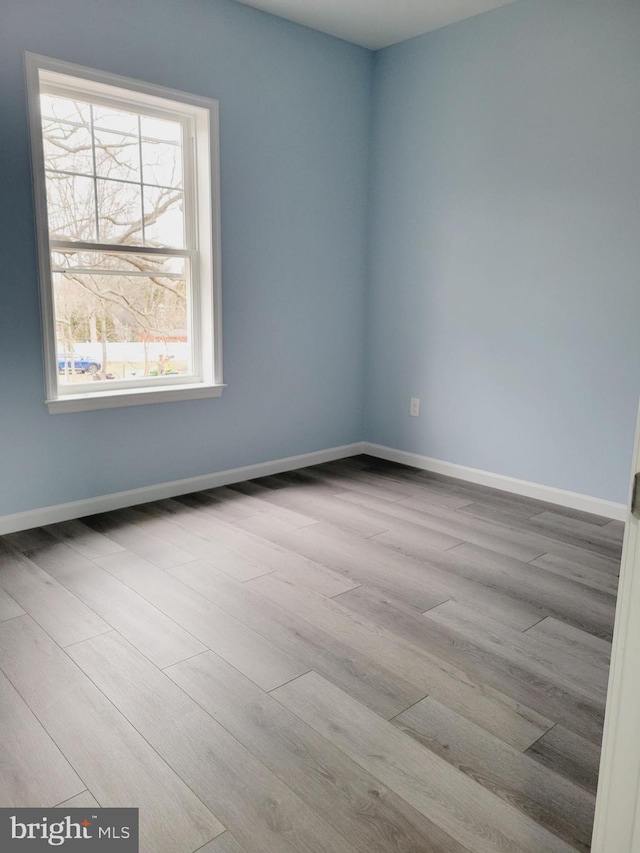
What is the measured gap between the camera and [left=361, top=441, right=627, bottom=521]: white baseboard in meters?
3.44

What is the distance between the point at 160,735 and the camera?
1715 millimetres

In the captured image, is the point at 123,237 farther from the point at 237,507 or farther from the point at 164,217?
the point at 237,507

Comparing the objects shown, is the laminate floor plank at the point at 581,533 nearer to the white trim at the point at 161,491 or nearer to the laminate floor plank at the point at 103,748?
the white trim at the point at 161,491

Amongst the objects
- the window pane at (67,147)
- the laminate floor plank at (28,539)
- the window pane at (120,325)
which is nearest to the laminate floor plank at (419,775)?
the laminate floor plank at (28,539)

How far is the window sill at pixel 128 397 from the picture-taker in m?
3.13

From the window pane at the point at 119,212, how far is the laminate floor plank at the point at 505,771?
264cm

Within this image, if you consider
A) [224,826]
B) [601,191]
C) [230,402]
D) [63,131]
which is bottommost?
[224,826]

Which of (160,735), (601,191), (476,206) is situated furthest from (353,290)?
(160,735)

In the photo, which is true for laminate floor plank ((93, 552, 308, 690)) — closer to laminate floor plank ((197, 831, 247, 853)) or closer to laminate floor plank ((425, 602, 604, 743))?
laminate floor plank ((197, 831, 247, 853))

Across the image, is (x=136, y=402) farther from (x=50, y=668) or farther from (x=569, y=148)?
(x=569, y=148)

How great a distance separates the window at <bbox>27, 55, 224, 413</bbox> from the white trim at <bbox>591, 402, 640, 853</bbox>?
9.02ft

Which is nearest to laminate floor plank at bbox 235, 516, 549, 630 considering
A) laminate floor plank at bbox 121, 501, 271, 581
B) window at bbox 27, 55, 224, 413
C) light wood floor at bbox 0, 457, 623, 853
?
light wood floor at bbox 0, 457, 623, 853

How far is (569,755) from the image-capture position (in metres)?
1.67

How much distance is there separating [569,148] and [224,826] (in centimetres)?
336
